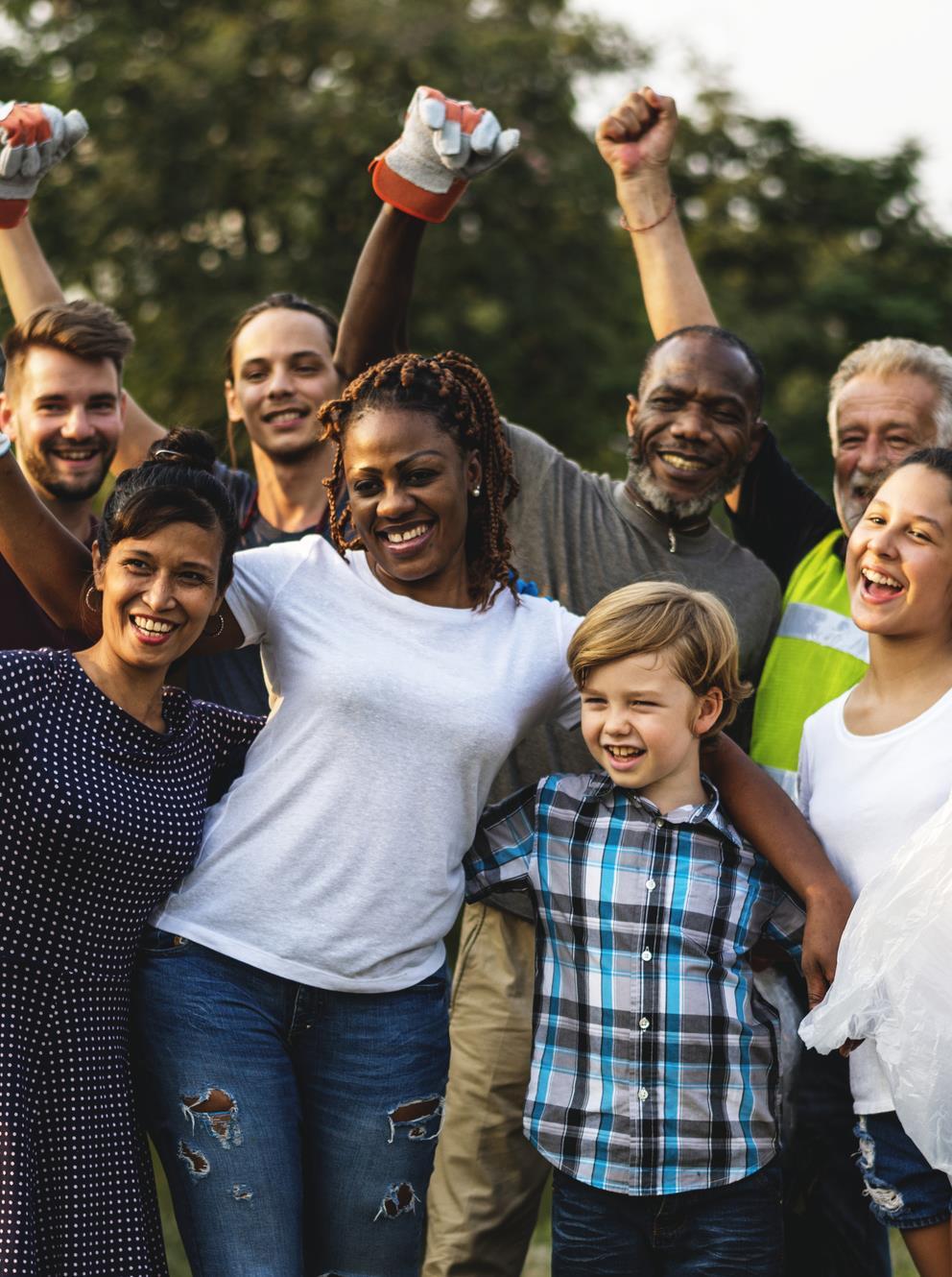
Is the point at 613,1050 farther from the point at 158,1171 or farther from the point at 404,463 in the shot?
the point at 158,1171

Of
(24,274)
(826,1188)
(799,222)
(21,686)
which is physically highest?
(799,222)

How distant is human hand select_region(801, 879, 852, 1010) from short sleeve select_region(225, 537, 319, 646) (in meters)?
1.27

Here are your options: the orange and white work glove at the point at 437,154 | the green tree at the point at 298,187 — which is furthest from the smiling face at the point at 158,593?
the green tree at the point at 298,187

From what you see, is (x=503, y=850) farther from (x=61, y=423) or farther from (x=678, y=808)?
(x=61, y=423)

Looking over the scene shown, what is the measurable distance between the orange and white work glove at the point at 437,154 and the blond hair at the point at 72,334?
0.88 meters

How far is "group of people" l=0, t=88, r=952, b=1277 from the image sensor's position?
2.86m

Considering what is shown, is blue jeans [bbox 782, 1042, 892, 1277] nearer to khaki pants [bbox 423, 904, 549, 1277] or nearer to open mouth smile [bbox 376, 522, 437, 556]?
khaki pants [bbox 423, 904, 549, 1277]

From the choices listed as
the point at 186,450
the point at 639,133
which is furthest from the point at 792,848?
the point at 639,133

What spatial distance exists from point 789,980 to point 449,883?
84 cm

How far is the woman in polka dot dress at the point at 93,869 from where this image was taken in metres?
2.78

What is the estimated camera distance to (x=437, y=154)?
3578mm

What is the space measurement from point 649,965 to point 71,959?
1.14m

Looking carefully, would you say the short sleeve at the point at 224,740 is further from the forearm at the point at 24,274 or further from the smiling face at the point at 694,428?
the forearm at the point at 24,274

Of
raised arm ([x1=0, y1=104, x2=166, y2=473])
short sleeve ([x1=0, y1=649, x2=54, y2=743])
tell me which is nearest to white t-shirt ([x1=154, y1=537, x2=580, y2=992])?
short sleeve ([x1=0, y1=649, x2=54, y2=743])
